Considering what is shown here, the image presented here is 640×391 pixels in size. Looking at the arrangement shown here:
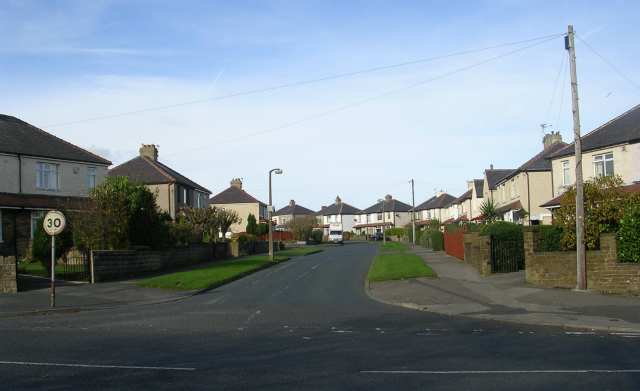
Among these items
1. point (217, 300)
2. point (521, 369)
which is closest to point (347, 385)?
point (521, 369)

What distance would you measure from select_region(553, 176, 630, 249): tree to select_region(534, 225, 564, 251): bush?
2.58 ft

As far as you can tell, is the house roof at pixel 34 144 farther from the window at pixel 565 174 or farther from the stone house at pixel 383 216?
the stone house at pixel 383 216

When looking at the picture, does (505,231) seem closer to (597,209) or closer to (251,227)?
(597,209)

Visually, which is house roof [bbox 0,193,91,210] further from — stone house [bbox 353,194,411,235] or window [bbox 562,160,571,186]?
stone house [bbox 353,194,411,235]

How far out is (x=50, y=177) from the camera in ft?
129

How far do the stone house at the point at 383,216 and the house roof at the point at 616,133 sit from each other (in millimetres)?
90282

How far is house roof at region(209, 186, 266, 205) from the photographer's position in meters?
90.1

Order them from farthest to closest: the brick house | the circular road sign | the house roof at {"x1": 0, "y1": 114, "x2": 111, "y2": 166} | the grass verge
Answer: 1. the house roof at {"x1": 0, "y1": 114, "x2": 111, "y2": 166}
2. the brick house
3. the grass verge
4. the circular road sign

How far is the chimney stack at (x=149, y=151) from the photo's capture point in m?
61.0

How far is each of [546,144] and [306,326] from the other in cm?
4794

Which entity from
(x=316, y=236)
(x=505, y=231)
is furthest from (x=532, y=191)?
(x=316, y=236)

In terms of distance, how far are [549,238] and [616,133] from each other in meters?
16.0

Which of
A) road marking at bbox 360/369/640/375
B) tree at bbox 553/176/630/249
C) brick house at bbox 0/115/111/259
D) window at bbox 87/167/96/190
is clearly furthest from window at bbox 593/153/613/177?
window at bbox 87/167/96/190

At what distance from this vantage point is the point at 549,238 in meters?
23.9
